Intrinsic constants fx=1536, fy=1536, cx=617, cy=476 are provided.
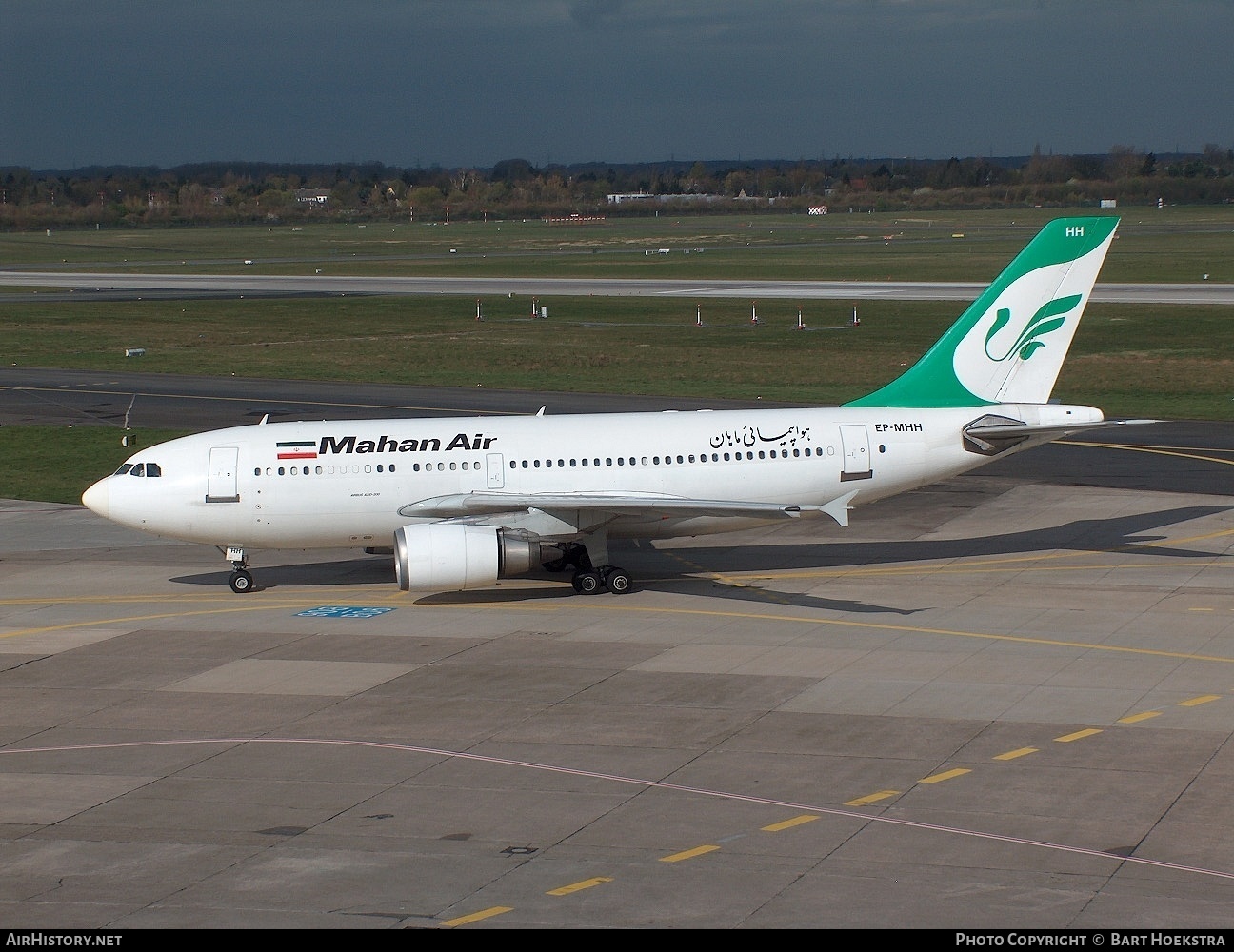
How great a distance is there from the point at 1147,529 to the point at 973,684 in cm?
1703

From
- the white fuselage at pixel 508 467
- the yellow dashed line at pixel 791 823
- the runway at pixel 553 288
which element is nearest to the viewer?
the yellow dashed line at pixel 791 823

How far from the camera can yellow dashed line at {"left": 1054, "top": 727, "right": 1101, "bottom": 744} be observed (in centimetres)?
2680

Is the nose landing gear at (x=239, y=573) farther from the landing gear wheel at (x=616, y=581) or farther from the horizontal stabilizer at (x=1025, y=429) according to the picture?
the horizontal stabilizer at (x=1025, y=429)

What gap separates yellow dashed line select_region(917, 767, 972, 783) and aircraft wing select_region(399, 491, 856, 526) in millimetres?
10662

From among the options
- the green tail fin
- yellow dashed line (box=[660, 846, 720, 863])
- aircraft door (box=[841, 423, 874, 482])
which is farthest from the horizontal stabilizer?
yellow dashed line (box=[660, 846, 720, 863])

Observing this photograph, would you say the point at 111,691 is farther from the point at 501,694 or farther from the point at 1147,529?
the point at 1147,529

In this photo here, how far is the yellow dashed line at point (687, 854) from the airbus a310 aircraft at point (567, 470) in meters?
15.3

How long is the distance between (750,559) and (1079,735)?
17046 millimetres

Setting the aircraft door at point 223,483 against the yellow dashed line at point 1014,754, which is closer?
the yellow dashed line at point 1014,754

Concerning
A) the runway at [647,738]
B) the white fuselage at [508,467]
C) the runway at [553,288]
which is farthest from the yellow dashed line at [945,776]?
the runway at [553,288]

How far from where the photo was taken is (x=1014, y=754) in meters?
26.1

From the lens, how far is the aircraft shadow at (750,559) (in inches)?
1561

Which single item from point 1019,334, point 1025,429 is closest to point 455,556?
point 1025,429

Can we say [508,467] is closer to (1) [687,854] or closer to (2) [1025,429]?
(2) [1025,429]
